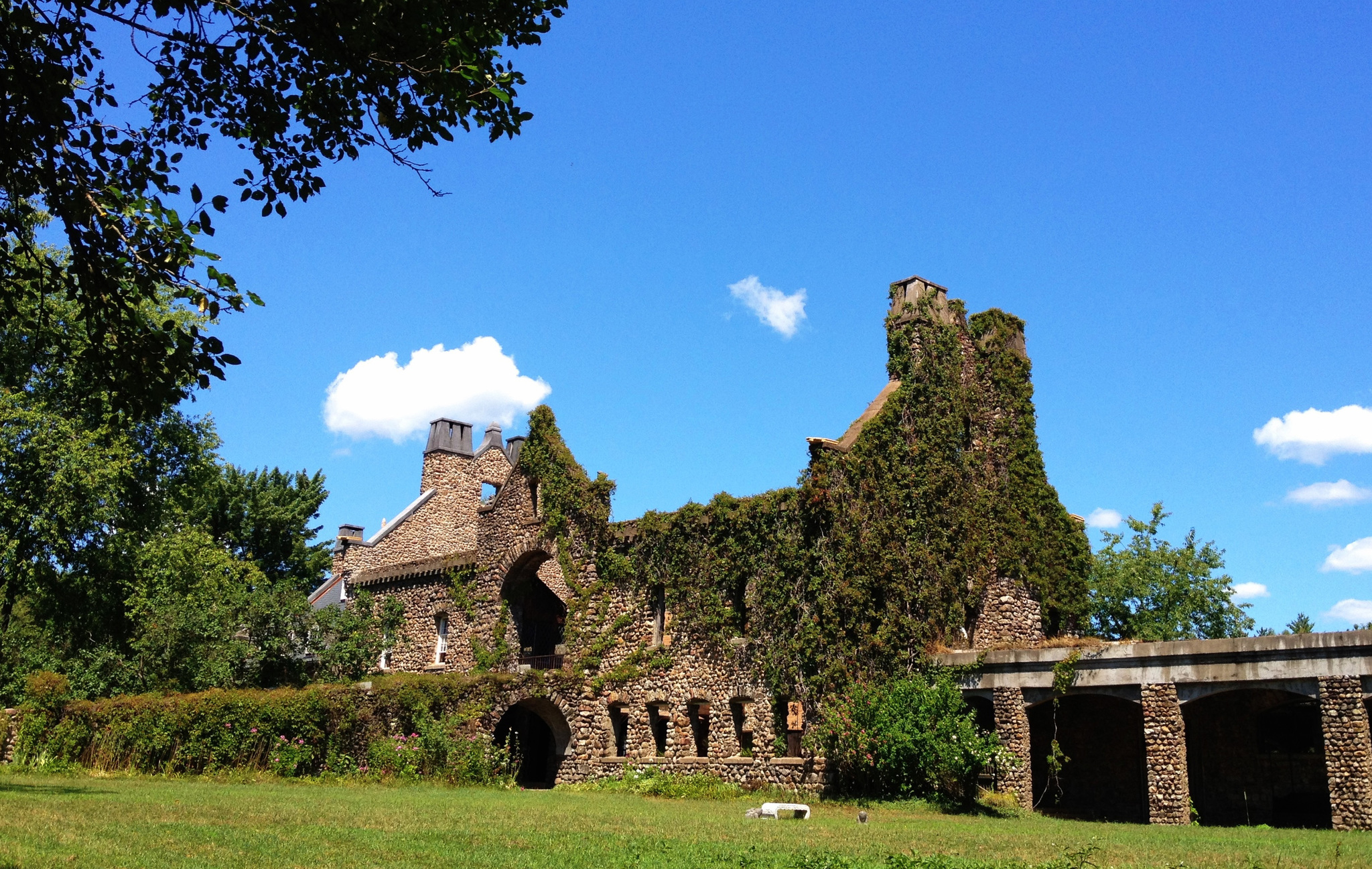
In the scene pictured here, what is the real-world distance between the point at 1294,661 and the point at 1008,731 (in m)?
5.24

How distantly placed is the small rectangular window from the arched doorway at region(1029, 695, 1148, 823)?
17.2 metres

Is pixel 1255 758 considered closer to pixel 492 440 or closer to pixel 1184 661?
pixel 1184 661

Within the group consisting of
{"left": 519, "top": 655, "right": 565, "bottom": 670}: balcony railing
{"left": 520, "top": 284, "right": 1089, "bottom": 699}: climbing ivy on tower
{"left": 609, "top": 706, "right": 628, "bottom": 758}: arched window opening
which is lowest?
{"left": 609, "top": 706, "right": 628, "bottom": 758}: arched window opening

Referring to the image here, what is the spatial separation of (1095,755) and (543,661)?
14117 millimetres

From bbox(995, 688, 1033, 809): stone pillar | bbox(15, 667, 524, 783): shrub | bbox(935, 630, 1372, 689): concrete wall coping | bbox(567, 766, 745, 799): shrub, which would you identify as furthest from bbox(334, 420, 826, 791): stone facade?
bbox(935, 630, 1372, 689): concrete wall coping

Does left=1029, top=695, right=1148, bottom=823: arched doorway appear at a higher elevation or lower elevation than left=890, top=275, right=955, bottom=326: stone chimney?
lower

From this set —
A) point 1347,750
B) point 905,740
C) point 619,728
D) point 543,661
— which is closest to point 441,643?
point 543,661

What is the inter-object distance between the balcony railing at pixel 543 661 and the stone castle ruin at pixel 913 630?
69 centimetres

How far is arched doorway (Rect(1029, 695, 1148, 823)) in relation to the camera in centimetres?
2250

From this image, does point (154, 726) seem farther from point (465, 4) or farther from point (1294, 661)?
point (1294, 661)

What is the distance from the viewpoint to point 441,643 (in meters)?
32.0

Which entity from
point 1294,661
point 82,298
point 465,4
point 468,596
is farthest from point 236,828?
point 468,596

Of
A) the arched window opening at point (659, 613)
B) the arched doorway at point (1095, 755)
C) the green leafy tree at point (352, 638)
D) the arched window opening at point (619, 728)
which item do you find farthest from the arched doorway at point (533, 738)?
the arched doorway at point (1095, 755)

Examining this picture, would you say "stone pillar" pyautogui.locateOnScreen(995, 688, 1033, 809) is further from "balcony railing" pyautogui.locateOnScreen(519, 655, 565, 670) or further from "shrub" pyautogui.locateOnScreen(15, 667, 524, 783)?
"balcony railing" pyautogui.locateOnScreen(519, 655, 565, 670)
